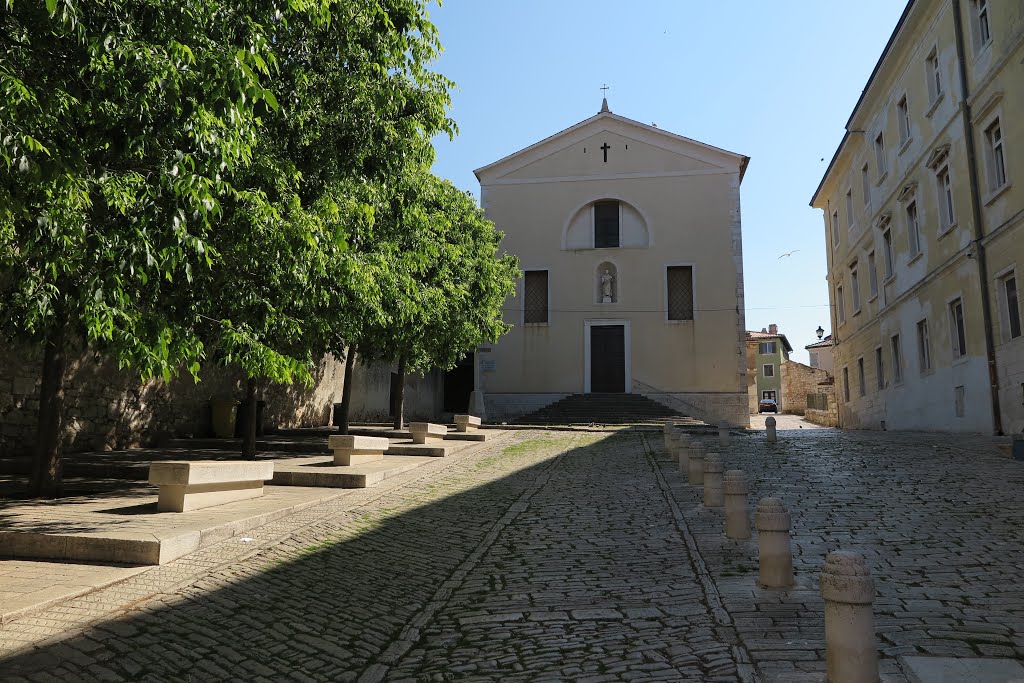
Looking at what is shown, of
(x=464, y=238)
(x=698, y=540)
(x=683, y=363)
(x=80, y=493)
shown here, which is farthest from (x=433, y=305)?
(x=683, y=363)

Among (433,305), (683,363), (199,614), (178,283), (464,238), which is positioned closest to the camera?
(199,614)

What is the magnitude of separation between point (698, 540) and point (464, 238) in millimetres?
13703

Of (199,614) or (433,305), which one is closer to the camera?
(199,614)

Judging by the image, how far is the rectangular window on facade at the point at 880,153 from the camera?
23.1 meters

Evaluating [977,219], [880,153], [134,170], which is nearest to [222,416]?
[134,170]

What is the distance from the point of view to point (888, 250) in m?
23.3

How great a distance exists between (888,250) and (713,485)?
58.8ft

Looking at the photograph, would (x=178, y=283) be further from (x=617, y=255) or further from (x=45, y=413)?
(x=617, y=255)

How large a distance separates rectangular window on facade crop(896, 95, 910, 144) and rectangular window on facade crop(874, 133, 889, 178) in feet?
4.76

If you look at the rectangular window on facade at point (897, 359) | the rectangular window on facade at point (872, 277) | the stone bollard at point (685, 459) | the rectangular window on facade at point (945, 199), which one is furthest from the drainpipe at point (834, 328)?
the stone bollard at point (685, 459)

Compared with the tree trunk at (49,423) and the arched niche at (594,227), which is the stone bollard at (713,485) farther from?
the arched niche at (594,227)

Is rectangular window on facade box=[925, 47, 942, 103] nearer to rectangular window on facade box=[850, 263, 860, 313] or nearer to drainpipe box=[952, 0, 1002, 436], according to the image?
drainpipe box=[952, 0, 1002, 436]

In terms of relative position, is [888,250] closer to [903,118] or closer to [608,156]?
[903,118]

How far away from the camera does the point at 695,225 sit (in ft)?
101
